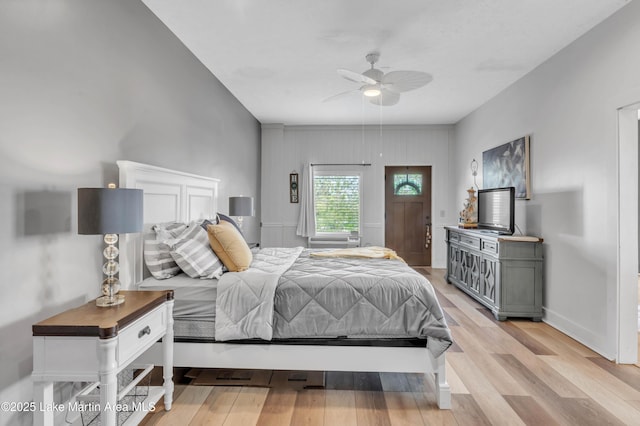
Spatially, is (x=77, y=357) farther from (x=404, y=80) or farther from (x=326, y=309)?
(x=404, y=80)

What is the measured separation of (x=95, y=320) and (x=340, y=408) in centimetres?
147

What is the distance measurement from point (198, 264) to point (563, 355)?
3.06 meters

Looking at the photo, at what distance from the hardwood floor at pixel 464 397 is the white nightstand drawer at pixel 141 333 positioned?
567mm

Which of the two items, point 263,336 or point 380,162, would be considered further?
point 380,162

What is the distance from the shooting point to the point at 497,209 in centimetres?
402

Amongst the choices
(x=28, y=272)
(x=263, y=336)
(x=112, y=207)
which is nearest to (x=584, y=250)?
(x=263, y=336)

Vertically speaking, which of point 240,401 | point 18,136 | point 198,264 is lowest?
point 240,401

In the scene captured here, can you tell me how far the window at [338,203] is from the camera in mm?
6184

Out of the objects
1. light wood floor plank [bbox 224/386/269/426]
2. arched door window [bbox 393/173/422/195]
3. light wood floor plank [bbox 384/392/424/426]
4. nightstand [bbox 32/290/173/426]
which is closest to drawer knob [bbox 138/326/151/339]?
nightstand [bbox 32/290/173/426]

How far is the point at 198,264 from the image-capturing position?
2334mm

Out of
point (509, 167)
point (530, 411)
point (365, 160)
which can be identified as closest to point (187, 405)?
point (530, 411)

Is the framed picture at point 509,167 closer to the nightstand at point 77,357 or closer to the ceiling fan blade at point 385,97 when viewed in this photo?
the ceiling fan blade at point 385,97

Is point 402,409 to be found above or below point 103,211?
below

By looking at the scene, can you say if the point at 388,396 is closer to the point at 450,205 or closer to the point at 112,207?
the point at 112,207
